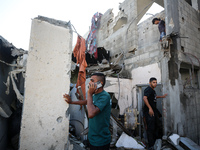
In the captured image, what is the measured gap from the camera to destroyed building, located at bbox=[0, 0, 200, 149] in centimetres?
175

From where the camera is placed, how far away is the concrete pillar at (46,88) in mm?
1682

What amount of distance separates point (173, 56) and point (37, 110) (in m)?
4.49

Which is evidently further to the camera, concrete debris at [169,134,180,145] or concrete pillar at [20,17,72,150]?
concrete debris at [169,134,180,145]

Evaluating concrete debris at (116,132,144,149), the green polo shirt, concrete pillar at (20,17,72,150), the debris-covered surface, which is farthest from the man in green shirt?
concrete debris at (116,132,144,149)

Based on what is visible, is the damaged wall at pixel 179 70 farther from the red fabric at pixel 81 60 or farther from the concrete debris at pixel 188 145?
the red fabric at pixel 81 60

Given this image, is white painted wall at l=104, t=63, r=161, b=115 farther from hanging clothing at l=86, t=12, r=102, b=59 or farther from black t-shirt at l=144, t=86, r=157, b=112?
hanging clothing at l=86, t=12, r=102, b=59

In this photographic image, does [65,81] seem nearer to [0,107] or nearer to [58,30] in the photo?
[58,30]

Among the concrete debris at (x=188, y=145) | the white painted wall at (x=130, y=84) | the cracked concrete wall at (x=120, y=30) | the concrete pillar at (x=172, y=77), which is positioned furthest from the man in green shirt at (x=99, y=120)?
the cracked concrete wall at (x=120, y=30)

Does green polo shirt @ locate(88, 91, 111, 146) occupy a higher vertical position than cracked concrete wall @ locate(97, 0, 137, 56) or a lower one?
lower

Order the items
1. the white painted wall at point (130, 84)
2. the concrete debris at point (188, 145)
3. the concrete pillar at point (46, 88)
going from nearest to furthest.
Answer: the concrete pillar at point (46, 88), the concrete debris at point (188, 145), the white painted wall at point (130, 84)

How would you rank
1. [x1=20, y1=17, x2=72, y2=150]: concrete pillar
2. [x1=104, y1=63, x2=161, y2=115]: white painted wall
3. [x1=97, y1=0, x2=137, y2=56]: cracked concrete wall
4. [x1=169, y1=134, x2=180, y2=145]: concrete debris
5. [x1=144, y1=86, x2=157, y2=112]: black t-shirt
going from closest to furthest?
1. [x1=20, y1=17, x2=72, y2=150]: concrete pillar
2. [x1=169, y1=134, x2=180, y2=145]: concrete debris
3. [x1=144, y1=86, x2=157, y2=112]: black t-shirt
4. [x1=104, y1=63, x2=161, y2=115]: white painted wall
5. [x1=97, y1=0, x2=137, y2=56]: cracked concrete wall

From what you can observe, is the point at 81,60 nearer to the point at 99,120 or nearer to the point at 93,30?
the point at 99,120

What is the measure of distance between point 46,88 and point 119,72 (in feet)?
14.2

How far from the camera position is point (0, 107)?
7.20 feet
